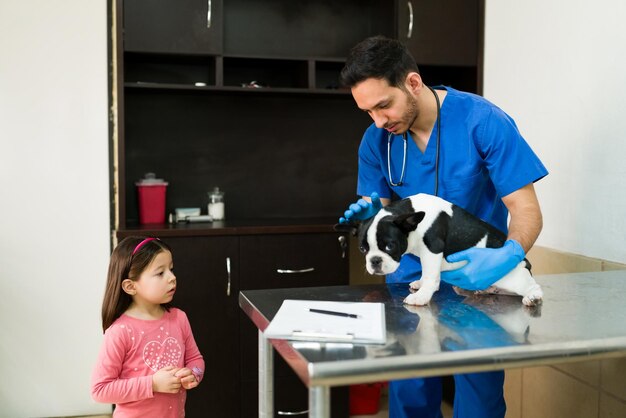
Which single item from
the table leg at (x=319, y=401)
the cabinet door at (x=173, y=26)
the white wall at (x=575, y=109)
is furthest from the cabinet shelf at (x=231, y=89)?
the table leg at (x=319, y=401)

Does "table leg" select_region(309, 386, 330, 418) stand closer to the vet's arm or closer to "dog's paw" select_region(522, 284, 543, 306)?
"dog's paw" select_region(522, 284, 543, 306)

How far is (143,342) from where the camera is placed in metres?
1.81

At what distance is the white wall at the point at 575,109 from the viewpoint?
2080mm

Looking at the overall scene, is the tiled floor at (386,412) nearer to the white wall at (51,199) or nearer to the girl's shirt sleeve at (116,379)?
the white wall at (51,199)

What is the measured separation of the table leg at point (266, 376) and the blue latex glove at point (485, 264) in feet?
1.35

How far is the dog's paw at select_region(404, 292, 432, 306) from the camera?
148 centimetres

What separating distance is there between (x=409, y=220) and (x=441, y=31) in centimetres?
174

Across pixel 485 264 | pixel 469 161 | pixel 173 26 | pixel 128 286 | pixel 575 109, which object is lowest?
pixel 128 286

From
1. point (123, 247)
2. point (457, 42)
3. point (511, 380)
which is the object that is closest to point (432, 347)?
point (123, 247)

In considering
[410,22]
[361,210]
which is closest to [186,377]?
[361,210]

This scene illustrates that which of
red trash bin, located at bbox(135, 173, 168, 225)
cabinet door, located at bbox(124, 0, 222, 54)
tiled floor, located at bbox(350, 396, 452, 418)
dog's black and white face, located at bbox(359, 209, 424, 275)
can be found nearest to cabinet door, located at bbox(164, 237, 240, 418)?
red trash bin, located at bbox(135, 173, 168, 225)

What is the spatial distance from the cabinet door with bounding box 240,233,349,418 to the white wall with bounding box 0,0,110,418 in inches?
23.9

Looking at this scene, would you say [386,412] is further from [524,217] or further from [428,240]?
[428,240]

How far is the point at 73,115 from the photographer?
111 inches
